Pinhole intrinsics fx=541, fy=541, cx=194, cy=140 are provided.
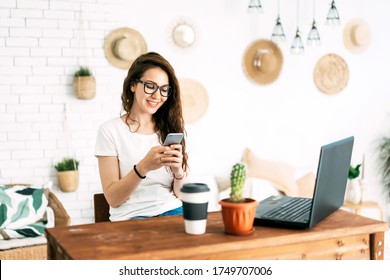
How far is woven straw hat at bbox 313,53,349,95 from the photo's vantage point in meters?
5.49

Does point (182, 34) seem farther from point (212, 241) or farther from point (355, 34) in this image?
point (212, 241)

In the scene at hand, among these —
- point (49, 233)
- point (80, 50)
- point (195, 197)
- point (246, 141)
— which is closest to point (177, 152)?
point (195, 197)

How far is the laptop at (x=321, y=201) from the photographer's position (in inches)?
72.3

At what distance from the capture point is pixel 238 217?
1.75 metres

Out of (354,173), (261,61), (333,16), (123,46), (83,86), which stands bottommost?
(354,173)

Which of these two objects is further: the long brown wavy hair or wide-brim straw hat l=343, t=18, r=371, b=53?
wide-brim straw hat l=343, t=18, r=371, b=53

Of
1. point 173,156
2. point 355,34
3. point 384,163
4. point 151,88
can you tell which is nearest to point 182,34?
point 355,34

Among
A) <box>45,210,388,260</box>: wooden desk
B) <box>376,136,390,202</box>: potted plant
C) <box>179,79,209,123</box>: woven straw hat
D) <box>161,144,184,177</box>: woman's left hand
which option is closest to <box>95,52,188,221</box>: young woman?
<box>161,144,184,177</box>: woman's left hand

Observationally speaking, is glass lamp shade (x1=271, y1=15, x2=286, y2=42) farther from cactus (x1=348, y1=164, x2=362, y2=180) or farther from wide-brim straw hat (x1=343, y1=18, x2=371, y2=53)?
cactus (x1=348, y1=164, x2=362, y2=180)

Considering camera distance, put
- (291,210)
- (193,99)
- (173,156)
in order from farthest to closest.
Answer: (193,99) < (173,156) < (291,210)

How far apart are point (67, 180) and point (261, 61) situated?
2.12 metres

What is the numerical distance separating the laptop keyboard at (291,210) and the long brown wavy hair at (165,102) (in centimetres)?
63

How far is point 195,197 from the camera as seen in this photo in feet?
5.81

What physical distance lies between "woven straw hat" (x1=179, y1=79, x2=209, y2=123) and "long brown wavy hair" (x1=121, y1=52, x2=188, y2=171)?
2167 mm
